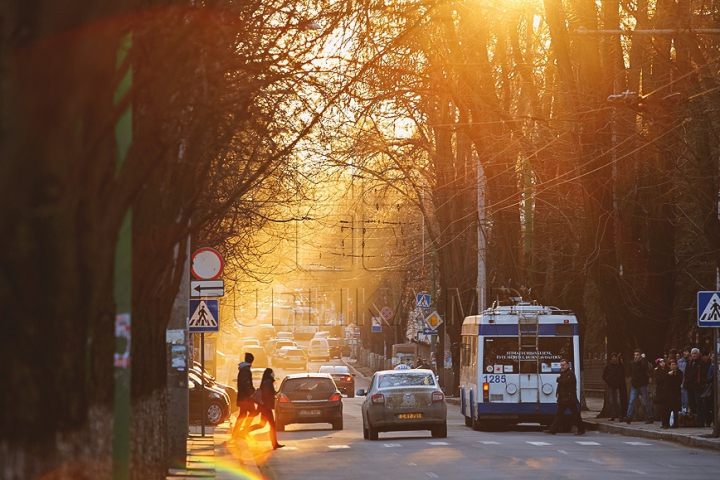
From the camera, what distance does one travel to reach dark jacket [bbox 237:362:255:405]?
25.6 meters

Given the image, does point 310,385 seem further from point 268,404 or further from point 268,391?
point 268,404

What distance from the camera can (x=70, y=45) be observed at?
598 centimetres

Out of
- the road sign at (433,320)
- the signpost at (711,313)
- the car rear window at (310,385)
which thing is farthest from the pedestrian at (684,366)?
the road sign at (433,320)

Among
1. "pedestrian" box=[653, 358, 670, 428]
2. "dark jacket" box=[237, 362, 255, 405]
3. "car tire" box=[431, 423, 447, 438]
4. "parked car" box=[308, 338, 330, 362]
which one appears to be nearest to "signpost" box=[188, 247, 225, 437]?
"dark jacket" box=[237, 362, 255, 405]

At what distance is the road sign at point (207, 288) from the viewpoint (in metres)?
24.3

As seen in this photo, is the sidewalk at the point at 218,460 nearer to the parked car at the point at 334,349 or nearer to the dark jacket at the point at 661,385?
the dark jacket at the point at 661,385

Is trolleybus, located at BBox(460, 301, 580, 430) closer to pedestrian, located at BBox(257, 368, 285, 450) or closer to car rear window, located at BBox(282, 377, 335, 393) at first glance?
car rear window, located at BBox(282, 377, 335, 393)

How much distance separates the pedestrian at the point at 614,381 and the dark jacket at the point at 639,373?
5.35 feet

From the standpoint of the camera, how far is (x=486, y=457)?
20438mm

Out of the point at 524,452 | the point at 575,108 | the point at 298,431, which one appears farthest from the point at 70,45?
the point at 298,431

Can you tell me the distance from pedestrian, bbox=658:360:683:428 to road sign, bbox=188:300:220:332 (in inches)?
383

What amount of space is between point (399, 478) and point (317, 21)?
6549 mm

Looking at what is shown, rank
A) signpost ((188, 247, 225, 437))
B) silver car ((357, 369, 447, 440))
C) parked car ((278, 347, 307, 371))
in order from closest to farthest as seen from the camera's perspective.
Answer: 1. signpost ((188, 247, 225, 437))
2. silver car ((357, 369, 447, 440))
3. parked car ((278, 347, 307, 371))

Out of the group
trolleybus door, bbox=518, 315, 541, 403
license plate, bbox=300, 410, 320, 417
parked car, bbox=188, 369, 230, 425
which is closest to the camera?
trolleybus door, bbox=518, 315, 541, 403
